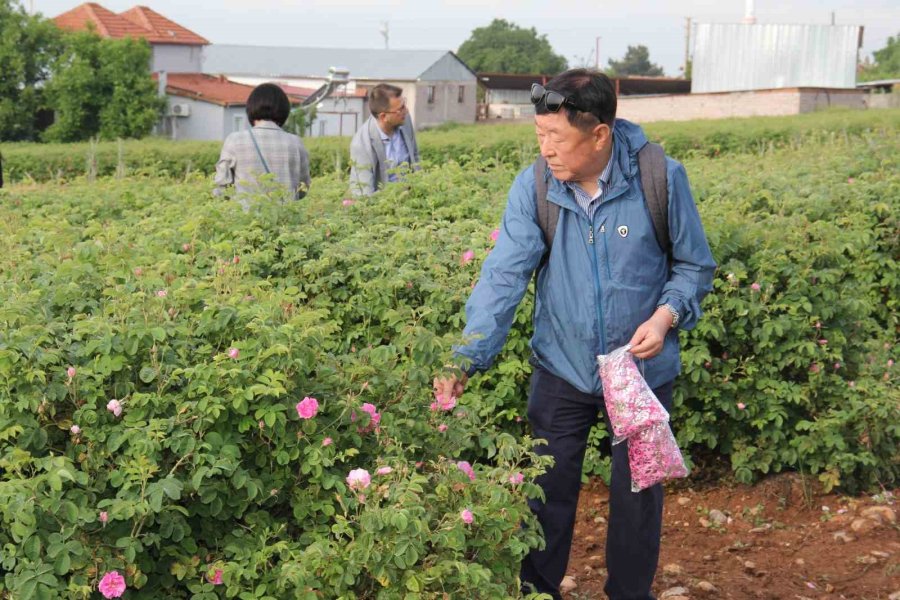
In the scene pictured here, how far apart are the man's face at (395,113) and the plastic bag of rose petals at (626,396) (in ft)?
14.6

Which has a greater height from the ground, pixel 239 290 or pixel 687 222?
pixel 687 222

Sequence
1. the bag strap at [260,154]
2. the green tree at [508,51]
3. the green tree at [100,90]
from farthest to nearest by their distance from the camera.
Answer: the green tree at [508,51]
the green tree at [100,90]
the bag strap at [260,154]

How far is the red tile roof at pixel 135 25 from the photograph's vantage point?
63594mm

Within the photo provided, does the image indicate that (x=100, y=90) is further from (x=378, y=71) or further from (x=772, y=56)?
(x=772, y=56)

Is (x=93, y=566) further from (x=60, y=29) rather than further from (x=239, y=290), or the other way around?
(x=60, y=29)

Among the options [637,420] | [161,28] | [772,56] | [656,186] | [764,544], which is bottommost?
[764,544]

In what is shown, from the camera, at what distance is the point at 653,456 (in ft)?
11.0

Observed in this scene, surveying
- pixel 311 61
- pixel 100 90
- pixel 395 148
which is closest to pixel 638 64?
pixel 311 61

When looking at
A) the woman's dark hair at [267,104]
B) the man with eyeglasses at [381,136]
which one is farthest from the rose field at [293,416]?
the man with eyeglasses at [381,136]

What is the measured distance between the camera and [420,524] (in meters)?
2.49

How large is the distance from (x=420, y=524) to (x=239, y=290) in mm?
1145

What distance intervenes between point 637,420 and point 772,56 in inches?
2185

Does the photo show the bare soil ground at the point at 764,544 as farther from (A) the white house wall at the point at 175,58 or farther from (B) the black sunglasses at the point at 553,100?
(A) the white house wall at the point at 175,58

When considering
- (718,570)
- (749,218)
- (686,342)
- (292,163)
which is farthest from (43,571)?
(292,163)
